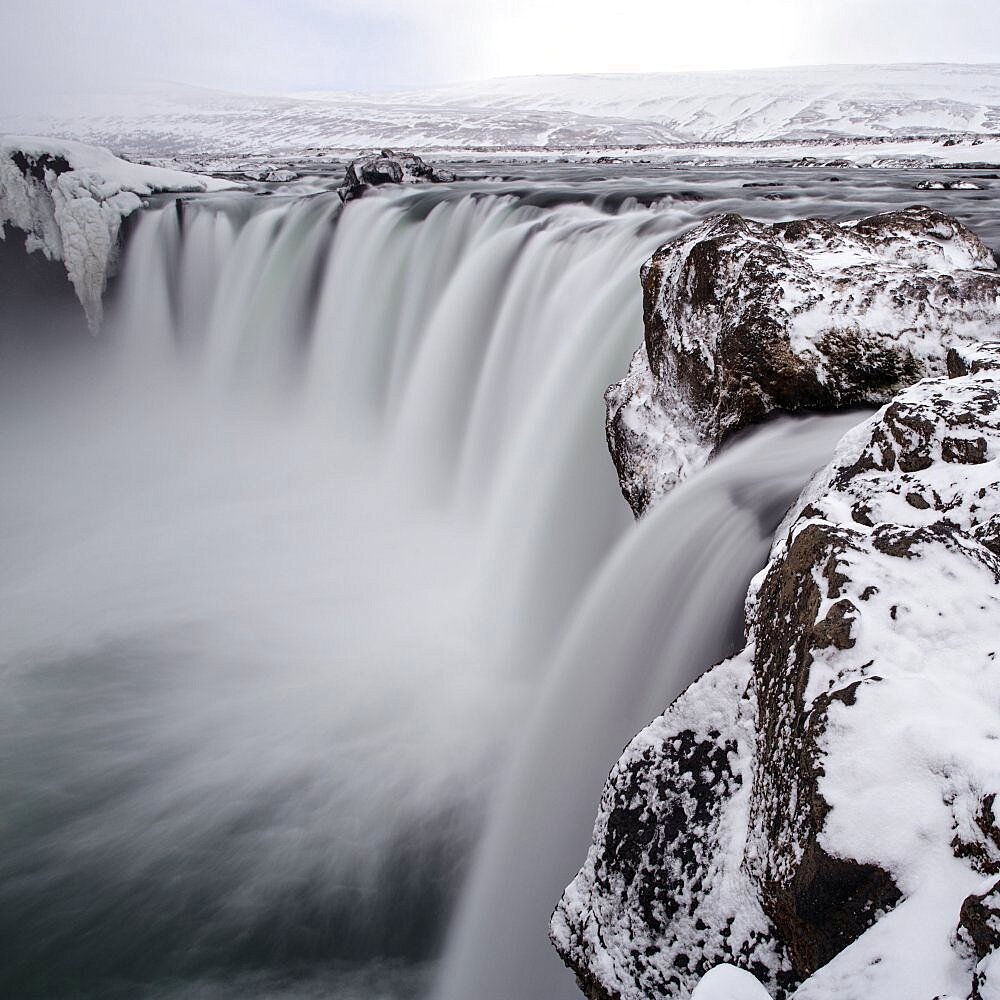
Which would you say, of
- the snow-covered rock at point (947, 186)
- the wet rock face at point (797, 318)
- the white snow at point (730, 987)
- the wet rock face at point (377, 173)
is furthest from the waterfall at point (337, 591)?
the snow-covered rock at point (947, 186)

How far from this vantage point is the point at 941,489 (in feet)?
6.54

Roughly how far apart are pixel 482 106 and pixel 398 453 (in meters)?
98.1

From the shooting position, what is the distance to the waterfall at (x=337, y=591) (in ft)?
11.0

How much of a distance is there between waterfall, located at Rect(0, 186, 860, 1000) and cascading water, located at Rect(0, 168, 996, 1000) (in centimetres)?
2

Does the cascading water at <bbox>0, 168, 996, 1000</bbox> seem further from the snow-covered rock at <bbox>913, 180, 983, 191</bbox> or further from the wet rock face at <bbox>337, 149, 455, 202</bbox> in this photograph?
the snow-covered rock at <bbox>913, 180, 983, 191</bbox>

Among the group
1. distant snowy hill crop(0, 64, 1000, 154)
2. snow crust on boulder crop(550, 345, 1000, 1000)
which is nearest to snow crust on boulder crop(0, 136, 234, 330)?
snow crust on boulder crop(550, 345, 1000, 1000)

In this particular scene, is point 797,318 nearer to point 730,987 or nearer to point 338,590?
point 730,987

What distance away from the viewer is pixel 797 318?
3363 millimetres

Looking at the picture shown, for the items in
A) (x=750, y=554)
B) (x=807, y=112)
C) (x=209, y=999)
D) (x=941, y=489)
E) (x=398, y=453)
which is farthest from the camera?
(x=807, y=112)

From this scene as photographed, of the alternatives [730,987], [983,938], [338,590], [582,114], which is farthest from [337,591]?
[582,114]

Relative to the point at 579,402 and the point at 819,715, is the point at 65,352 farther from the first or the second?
the point at 819,715

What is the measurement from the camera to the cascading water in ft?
11.0

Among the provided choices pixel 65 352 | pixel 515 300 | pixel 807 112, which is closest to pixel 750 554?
pixel 515 300

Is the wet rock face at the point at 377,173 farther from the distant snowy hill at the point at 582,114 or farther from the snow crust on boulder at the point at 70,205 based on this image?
the distant snowy hill at the point at 582,114
